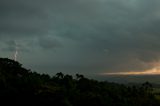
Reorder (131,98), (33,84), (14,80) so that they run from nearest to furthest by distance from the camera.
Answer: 1. (33,84)
2. (14,80)
3. (131,98)

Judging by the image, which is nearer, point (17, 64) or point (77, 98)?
point (77, 98)

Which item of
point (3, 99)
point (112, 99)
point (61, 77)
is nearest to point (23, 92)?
point (3, 99)

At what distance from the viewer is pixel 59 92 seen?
107ft

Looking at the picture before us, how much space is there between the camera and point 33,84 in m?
34.4

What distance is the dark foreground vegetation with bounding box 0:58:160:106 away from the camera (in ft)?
102

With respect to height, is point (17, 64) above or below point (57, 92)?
above

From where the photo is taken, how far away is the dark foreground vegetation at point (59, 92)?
30938 millimetres

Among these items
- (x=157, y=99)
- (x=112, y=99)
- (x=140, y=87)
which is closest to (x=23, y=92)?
(x=112, y=99)

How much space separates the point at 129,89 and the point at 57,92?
16626mm

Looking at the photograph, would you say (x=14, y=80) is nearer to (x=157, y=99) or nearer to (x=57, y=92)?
(x=57, y=92)

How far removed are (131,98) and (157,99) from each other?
3810 mm

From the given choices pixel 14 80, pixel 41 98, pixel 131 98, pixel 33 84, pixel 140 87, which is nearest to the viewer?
pixel 41 98

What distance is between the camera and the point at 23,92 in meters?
31.8

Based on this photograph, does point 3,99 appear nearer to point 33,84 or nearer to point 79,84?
point 33,84
